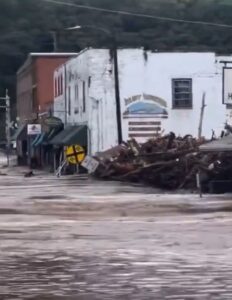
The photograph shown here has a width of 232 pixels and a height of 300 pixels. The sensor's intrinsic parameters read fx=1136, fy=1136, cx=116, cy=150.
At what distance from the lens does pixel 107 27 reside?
114 metres

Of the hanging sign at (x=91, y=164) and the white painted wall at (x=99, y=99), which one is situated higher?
the white painted wall at (x=99, y=99)

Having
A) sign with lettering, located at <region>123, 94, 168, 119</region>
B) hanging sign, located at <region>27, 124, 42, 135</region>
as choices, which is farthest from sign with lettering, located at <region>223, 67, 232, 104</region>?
hanging sign, located at <region>27, 124, 42, 135</region>

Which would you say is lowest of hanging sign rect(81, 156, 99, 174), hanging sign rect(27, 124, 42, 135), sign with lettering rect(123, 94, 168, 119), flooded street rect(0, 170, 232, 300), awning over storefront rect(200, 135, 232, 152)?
flooded street rect(0, 170, 232, 300)

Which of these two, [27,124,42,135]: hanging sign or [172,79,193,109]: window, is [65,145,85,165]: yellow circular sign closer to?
[172,79,193,109]: window

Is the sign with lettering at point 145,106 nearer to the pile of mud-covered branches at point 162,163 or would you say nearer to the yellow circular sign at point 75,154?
the yellow circular sign at point 75,154

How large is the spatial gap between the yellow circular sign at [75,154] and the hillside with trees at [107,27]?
31.7 meters

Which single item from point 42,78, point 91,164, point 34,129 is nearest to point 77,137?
point 91,164

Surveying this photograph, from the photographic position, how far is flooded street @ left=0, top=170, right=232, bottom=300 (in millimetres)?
14898

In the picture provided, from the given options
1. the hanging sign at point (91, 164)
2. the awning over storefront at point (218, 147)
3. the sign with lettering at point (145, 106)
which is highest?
the sign with lettering at point (145, 106)

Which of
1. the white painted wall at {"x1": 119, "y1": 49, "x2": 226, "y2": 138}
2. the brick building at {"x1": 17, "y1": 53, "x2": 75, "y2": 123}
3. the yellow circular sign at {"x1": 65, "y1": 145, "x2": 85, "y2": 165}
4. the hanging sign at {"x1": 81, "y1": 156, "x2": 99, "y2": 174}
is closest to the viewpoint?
the hanging sign at {"x1": 81, "y1": 156, "x2": 99, "y2": 174}

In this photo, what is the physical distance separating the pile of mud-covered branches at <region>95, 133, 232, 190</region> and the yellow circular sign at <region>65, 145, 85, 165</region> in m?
6.63

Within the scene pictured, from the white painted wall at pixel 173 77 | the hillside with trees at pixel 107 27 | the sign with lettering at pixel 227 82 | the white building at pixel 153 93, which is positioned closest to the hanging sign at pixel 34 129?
the white building at pixel 153 93

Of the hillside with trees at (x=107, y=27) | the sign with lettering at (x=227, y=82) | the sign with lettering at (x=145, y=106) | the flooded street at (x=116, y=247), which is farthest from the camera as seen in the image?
the hillside with trees at (x=107, y=27)

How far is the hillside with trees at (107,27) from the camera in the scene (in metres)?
107
